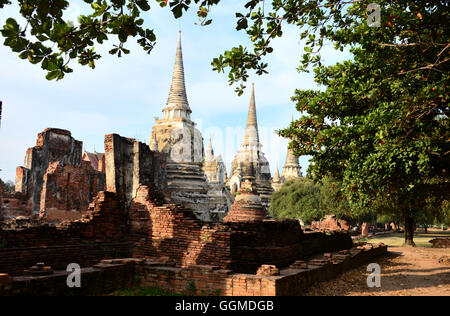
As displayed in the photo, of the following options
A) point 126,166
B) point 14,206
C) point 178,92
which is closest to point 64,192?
point 14,206

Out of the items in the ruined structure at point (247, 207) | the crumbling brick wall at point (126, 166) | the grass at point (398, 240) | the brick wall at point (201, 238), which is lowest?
the grass at point (398, 240)

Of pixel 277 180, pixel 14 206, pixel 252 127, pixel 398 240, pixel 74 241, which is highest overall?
pixel 252 127

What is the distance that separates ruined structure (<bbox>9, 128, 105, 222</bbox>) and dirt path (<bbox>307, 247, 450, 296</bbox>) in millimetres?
13527

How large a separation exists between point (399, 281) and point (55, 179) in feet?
49.2

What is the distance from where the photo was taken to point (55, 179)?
709 inches

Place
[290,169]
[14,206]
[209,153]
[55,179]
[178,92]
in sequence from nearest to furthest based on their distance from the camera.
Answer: [55,179], [14,206], [178,92], [209,153], [290,169]

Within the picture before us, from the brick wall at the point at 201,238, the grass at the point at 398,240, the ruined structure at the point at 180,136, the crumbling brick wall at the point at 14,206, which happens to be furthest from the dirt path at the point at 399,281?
the ruined structure at the point at 180,136

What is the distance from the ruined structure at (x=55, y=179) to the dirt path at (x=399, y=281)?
1353cm

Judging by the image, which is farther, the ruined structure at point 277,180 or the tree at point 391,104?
the ruined structure at point 277,180

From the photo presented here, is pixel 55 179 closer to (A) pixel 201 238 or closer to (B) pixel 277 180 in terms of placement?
(A) pixel 201 238

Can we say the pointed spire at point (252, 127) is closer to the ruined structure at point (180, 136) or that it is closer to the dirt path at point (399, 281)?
the ruined structure at point (180, 136)

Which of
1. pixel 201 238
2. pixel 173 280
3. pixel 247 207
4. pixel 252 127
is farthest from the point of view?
pixel 252 127

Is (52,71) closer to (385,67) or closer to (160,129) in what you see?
(385,67)

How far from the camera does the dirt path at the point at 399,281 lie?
7.44 meters
